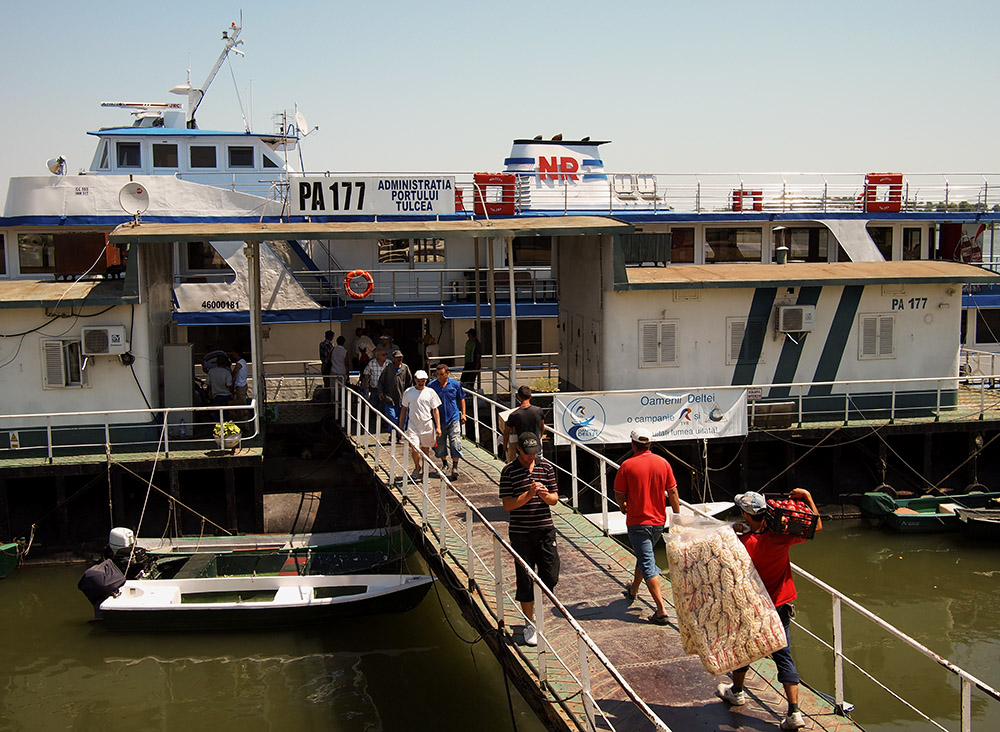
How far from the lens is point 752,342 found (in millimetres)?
18672

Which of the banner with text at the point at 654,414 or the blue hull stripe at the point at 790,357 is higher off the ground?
the blue hull stripe at the point at 790,357

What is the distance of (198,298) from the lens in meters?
22.6

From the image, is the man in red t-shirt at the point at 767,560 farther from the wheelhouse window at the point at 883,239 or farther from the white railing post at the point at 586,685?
the wheelhouse window at the point at 883,239

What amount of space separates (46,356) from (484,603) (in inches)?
451

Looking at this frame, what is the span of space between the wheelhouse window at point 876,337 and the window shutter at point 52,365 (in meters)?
15.8

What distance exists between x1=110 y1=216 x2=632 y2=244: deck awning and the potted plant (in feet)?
11.0

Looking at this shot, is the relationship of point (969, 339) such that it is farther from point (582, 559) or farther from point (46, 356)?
point (46, 356)

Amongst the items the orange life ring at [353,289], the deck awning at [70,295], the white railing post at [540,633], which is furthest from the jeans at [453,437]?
the orange life ring at [353,289]

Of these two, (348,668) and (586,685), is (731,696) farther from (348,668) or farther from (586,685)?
(348,668)

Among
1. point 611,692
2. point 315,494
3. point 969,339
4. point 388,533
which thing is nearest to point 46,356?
point 315,494

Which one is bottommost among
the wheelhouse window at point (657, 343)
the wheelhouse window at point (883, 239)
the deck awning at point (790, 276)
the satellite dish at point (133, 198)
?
the wheelhouse window at point (657, 343)

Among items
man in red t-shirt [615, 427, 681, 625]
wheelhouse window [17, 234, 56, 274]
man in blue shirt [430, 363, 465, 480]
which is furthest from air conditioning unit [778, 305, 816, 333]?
wheelhouse window [17, 234, 56, 274]

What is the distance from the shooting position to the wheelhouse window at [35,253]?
873 inches

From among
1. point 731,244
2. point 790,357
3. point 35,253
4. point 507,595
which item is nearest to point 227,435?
point 35,253
